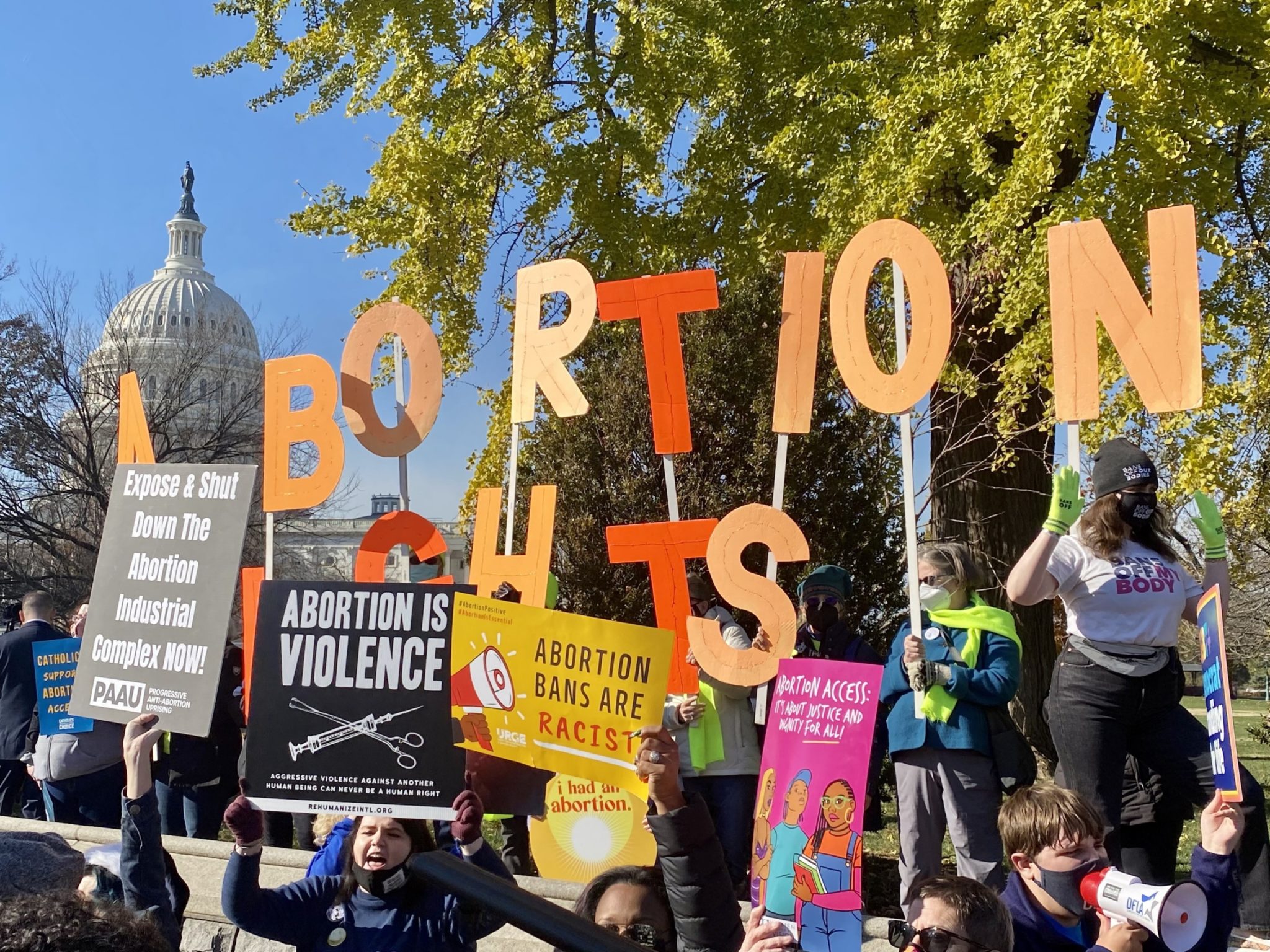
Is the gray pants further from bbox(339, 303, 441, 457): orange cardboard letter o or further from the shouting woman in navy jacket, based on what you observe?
Answer: bbox(339, 303, 441, 457): orange cardboard letter o

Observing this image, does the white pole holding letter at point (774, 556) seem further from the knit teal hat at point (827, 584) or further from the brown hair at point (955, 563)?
the brown hair at point (955, 563)

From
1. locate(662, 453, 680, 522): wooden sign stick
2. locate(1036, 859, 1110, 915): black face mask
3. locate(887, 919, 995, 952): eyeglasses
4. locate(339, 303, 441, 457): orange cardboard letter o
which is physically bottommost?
locate(887, 919, 995, 952): eyeglasses

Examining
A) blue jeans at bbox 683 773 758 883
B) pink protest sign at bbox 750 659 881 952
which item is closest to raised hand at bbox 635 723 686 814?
pink protest sign at bbox 750 659 881 952

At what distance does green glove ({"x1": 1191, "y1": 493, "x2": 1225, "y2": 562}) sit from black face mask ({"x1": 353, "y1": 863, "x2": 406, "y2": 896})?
3.01 m

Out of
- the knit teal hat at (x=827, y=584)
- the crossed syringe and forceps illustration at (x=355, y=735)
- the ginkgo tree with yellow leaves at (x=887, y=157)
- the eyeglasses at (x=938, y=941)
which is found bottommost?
the eyeglasses at (x=938, y=941)

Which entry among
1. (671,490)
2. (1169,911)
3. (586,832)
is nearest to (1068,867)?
(1169,911)

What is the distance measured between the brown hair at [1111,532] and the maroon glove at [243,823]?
9.84ft

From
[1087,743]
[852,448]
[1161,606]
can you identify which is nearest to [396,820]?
[1087,743]

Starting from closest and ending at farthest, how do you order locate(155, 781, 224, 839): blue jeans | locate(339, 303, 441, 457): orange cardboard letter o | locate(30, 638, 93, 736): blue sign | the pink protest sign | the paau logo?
the pink protest sign
the paau logo
locate(339, 303, 441, 457): orange cardboard letter o
locate(155, 781, 224, 839): blue jeans
locate(30, 638, 93, 736): blue sign

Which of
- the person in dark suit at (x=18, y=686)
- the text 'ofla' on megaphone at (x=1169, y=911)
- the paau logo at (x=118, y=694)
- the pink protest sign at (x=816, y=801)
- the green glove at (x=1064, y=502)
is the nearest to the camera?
the text 'ofla' on megaphone at (x=1169, y=911)

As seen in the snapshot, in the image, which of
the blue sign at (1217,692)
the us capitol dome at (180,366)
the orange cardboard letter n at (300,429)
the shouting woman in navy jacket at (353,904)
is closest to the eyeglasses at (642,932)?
the shouting woman in navy jacket at (353,904)

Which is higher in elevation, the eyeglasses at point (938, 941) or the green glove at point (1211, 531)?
the green glove at point (1211, 531)

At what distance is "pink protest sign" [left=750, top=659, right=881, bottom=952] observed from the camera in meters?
3.87

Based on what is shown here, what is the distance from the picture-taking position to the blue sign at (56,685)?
22.7 ft
